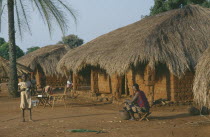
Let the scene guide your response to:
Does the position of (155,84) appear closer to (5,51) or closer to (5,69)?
(5,69)

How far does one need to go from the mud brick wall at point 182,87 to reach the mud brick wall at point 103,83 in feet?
16.7

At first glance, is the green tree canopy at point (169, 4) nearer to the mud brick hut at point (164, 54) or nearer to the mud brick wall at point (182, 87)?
the mud brick hut at point (164, 54)

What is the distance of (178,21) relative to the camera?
1229cm

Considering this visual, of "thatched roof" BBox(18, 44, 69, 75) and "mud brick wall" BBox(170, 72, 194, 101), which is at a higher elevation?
"thatched roof" BBox(18, 44, 69, 75)

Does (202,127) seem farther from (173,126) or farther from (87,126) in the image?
(87,126)

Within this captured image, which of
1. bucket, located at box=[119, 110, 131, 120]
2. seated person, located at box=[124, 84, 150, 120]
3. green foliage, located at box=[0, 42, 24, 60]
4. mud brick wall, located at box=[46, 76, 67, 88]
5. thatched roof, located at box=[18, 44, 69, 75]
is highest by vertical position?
green foliage, located at box=[0, 42, 24, 60]

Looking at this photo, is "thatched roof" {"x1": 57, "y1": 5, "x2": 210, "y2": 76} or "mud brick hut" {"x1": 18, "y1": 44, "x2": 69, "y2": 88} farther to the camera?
"mud brick hut" {"x1": 18, "y1": 44, "x2": 69, "y2": 88}

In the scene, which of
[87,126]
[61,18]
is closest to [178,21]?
[61,18]

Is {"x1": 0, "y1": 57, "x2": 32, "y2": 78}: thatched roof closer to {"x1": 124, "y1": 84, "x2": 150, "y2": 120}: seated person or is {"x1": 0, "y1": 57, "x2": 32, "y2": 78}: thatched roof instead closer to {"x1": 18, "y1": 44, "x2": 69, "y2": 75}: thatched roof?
{"x1": 18, "y1": 44, "x2": 69, "y2": 75}: thatched roof

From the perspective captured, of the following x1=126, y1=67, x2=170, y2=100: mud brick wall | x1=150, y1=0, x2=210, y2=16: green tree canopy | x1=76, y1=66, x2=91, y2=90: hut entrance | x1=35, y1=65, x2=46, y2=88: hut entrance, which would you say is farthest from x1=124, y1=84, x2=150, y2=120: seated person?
x1=150, y1=0, x2=210, y2=16: green tree canopy

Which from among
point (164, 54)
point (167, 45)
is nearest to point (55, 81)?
point (167, 45)

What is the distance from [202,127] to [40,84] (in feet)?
55.4

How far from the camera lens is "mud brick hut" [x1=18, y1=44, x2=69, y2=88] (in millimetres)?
22172

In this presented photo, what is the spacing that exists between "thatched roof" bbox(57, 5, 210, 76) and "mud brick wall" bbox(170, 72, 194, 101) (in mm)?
504
